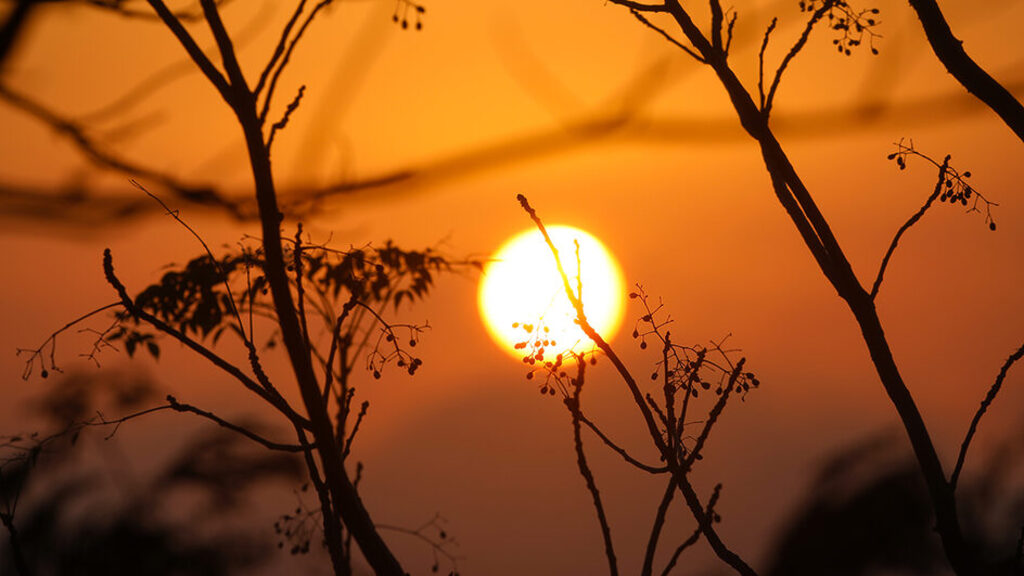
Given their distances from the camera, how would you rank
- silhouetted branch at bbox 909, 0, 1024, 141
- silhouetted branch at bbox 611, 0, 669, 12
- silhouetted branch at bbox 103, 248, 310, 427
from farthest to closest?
silhouetted branch at bbox 611, 0, 669, 12 → silhouetted branch at bbox 909, 0, 1024, 141 → silhouetted branch at bbox 103, 248, 310, 427

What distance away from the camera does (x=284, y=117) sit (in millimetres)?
2643

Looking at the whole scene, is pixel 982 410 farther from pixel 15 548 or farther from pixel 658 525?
pixel 15 548

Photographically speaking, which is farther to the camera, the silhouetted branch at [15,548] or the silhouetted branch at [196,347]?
the silhouetted branch at [15,548]

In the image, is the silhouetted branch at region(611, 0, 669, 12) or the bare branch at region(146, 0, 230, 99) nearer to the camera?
the bare branch at region(146, 0, 230, 99)

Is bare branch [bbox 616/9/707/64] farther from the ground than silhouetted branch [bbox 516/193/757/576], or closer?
farther from the ground

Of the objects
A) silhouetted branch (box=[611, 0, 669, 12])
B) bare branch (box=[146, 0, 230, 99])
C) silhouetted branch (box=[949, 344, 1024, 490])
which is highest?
silhouetted branch (box=[611, 0, 669, 12])

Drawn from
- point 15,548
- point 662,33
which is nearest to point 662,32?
point 662,33

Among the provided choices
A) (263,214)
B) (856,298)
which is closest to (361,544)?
(263,214)

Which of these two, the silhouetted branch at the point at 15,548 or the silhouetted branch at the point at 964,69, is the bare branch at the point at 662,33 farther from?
the silhouetted branch at the point at 15,548

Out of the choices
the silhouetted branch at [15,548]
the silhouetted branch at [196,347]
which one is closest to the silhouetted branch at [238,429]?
the silhouetted branch at [196,347]

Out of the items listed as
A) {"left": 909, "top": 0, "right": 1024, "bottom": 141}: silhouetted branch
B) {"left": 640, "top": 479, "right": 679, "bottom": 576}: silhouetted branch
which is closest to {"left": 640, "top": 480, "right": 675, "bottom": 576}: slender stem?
{"left": 640, "top": 479, "right": 679, "bottom": 576}: silhouetted branch

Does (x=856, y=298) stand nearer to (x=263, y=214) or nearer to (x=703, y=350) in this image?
(x=703, y=350)

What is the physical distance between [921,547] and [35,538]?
654 cm

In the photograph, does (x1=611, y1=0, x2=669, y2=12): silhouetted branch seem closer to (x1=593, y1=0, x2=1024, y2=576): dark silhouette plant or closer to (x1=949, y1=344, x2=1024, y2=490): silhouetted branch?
(x1=593, y1=0, x2=1024, y2=576): dark silhouette plant
